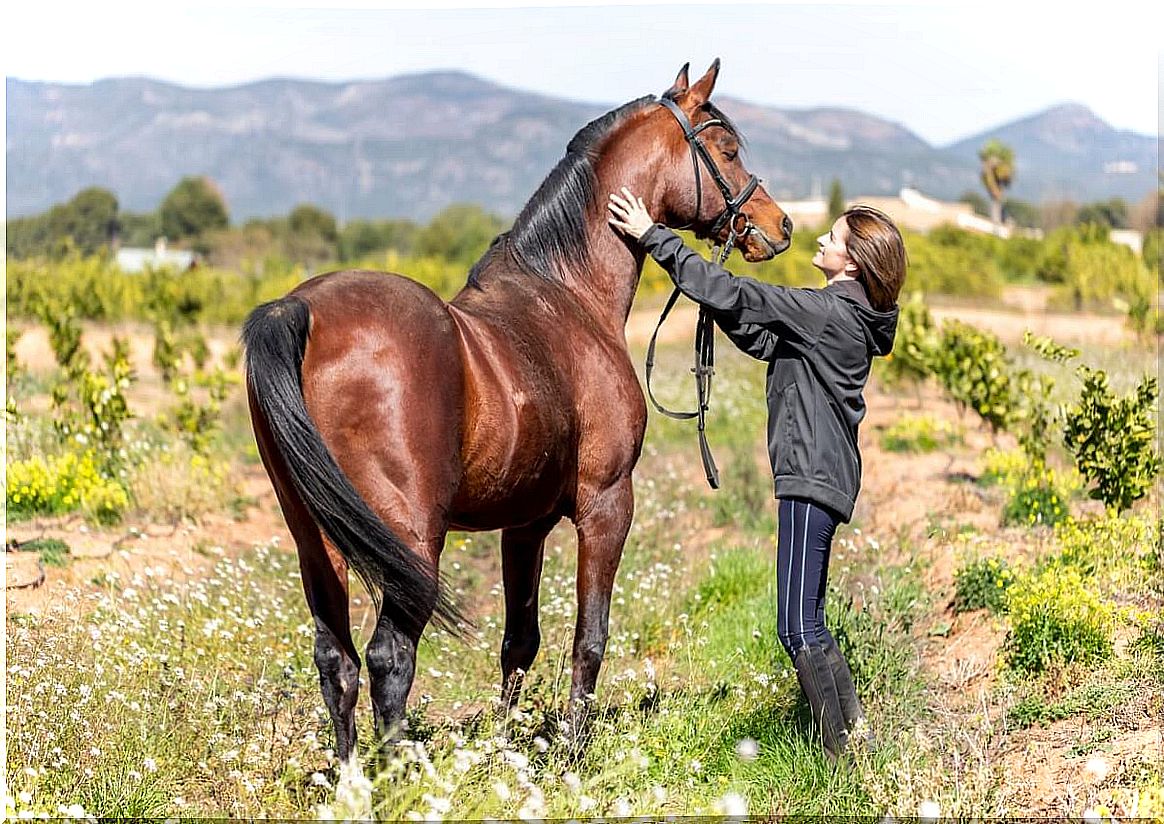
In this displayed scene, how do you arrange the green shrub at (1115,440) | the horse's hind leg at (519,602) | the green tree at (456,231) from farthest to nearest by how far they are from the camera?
the green tree at (456,231) < the green shrub at (1115,440) < the horse's hind leg at (519,602)

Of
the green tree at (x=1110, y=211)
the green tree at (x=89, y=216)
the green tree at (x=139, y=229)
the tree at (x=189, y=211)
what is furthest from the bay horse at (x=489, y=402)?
the green tree at (x=139, y=229)

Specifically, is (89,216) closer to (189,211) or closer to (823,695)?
(189,211)

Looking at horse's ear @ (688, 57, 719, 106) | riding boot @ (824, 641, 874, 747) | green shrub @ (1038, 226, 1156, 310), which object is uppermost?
horse's ear @ (688, 57, 719, 106)

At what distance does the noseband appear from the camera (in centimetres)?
511

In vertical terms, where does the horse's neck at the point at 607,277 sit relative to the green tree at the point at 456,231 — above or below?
above

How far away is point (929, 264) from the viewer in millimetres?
38531

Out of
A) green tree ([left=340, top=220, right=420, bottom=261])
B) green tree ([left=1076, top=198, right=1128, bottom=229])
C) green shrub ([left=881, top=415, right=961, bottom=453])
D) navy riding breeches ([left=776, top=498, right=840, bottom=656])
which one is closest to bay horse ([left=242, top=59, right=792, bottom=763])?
navy riding breeches ([left=776, top=498, right=840, bottom=656])

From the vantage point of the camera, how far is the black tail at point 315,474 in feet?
12.0

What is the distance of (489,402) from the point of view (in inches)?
164

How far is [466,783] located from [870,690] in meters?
2.27

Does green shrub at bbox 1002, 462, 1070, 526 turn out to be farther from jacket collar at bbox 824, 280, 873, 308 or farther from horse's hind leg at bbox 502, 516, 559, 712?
horse's hind leg at bbox 502, 516, 559, 712

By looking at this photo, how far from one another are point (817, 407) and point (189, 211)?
368ft

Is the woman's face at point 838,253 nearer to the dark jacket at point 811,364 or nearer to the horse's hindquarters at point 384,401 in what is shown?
the dark jacket at point 811,364

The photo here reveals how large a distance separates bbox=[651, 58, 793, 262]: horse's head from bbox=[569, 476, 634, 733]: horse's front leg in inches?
50.2
